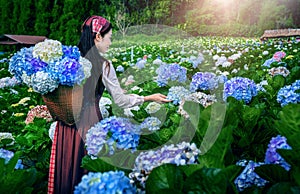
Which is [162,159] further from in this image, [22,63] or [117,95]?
[117,95]

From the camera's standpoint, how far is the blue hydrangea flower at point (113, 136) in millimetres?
825

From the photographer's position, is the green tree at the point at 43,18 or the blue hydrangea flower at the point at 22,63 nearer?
the blue hydrangea flower at the point at 22,63

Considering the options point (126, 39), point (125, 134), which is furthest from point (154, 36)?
point (125, 134)

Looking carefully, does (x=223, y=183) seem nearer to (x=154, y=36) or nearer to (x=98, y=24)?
(x=98, y=24)

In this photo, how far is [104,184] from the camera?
60 centimetres

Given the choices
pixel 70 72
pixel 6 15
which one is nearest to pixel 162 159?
Answer: pixel 70 72

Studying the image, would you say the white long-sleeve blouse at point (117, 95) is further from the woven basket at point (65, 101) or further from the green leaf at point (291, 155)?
the green leaf at point (291, 155)

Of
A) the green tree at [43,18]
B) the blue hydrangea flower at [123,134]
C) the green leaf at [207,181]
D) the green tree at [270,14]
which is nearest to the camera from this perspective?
the green leaf at [207,181]

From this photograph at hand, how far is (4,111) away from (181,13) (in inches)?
146

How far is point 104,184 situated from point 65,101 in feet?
2.52

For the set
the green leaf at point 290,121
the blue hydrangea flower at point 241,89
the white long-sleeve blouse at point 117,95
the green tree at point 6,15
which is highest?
the green leaf at point 290,121

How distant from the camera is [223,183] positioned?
538mm

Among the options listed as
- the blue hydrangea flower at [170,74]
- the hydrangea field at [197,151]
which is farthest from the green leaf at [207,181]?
the blue hydrangea flower at [170,74]

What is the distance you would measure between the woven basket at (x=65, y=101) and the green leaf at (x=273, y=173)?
2.74 ft
